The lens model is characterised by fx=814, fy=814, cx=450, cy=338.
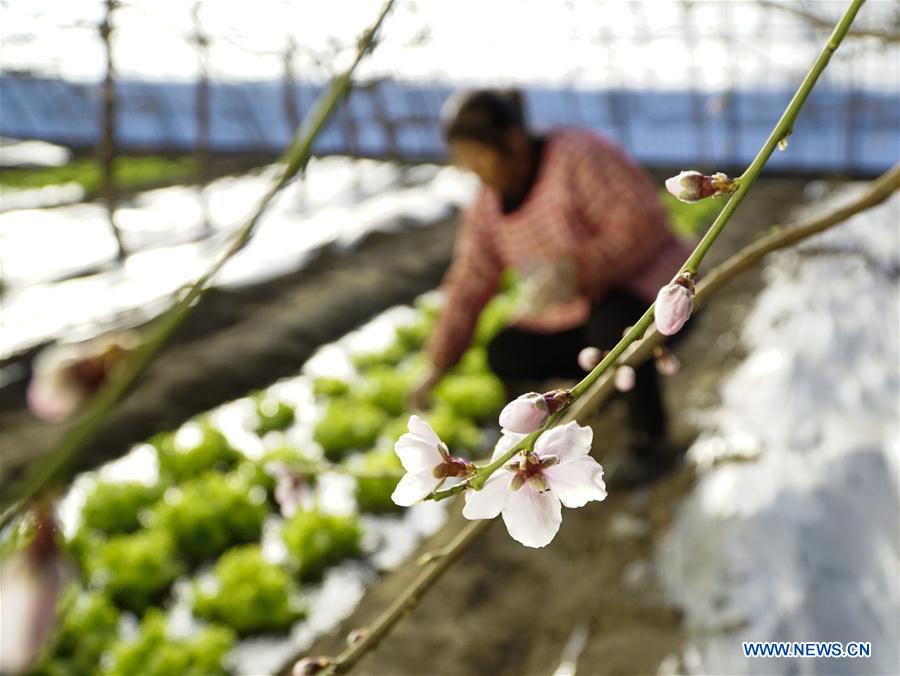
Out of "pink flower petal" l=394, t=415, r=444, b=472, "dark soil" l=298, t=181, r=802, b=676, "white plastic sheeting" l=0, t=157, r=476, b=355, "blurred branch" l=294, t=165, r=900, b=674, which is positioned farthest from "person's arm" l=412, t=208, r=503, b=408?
"pink flower petal" l=394, t=415, r=444, b=472

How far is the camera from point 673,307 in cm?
40

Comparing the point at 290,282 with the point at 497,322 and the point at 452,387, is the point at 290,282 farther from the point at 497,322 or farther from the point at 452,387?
the point at 452,387

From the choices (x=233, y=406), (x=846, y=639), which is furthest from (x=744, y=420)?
(x=233, y=406)

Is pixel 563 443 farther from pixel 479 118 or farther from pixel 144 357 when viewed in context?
pixel 479 118

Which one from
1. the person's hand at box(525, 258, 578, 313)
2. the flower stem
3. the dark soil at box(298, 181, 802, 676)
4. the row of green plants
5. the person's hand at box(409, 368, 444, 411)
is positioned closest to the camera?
the flower stem

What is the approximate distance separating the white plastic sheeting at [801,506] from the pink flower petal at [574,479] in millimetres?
1051

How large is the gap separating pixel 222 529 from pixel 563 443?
2182 millimetres

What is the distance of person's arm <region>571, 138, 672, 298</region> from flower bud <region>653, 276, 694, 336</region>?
1822 mm

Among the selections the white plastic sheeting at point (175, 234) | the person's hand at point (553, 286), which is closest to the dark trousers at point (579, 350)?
the person's hand at point (553, 286)

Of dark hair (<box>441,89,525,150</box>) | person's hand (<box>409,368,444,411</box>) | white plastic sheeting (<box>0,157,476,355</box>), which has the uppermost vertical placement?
dark hair (<box>441,89,525,150</box>)

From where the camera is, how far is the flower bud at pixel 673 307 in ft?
1.29

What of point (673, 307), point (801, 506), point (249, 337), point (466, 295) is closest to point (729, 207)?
point (673, 307)

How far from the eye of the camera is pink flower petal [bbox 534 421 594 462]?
41 cm

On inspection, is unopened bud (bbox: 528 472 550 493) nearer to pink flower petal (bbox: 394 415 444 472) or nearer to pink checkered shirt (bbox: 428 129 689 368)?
pink flower petal (bbox: 394 415 444 472)
